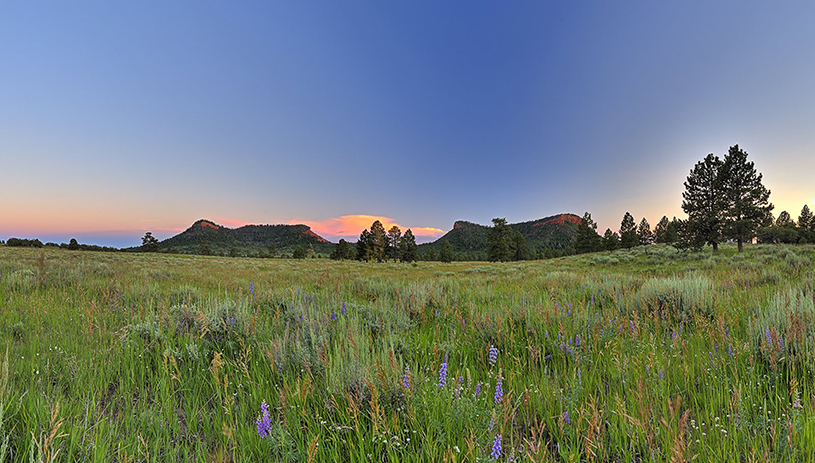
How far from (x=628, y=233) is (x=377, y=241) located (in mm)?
63968

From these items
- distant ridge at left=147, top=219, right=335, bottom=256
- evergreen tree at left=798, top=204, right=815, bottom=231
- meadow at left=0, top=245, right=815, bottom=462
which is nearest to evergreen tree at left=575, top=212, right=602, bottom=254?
evergreen tree at left=798, top=204, right=815, bottom=231

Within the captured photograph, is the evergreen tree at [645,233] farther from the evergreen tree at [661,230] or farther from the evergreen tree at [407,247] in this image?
the evergreen tree at [407,247]

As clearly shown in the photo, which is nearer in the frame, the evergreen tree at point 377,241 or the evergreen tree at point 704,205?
the evergreen tree at point 704,205

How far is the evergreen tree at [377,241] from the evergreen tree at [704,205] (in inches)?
2320

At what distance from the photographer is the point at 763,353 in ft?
6.79

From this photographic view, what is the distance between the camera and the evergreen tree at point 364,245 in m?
74.8

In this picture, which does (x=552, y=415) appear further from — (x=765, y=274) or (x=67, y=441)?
(x=765, y=274)

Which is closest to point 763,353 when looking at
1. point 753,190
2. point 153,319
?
point 153,319

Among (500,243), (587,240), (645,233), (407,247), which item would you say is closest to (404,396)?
(500,243)

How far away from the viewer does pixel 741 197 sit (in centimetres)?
2867

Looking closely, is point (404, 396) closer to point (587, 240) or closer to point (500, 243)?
point (500, 243)

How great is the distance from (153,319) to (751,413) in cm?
497

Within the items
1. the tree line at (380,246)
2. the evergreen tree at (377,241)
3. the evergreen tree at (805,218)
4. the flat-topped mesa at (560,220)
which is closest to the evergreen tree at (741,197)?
the tree line at (380,246)

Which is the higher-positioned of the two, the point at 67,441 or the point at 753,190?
the point at 753,190
